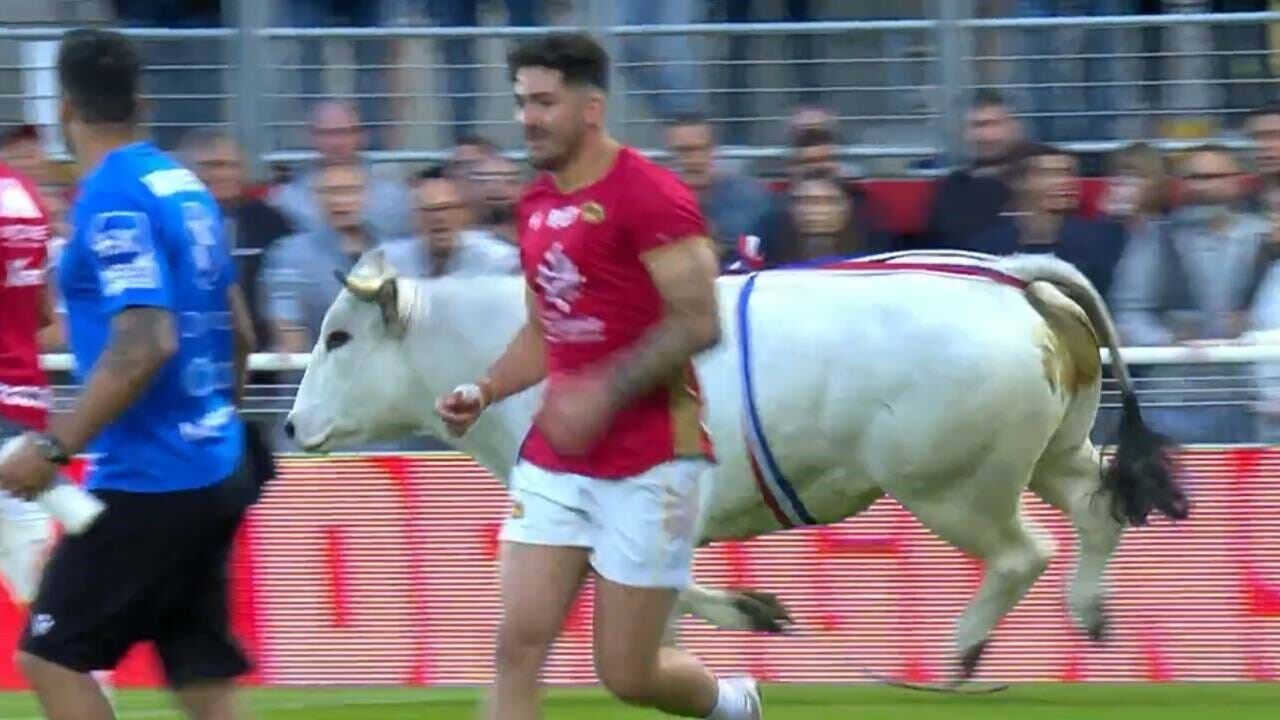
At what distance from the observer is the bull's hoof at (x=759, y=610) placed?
9.19 m

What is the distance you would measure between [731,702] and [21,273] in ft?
9.63

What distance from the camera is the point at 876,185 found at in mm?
11734

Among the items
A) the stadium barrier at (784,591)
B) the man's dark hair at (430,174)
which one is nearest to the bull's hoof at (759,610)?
the stadium barrier at (784,591)

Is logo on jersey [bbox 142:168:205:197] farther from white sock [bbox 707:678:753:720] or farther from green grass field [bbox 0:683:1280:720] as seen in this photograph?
green grass field [bbox 0:683:1280:720]

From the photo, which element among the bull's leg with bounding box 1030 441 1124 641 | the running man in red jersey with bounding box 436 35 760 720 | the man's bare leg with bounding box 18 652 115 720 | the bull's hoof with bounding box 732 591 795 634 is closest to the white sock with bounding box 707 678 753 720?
the running man in red jersey with bounding box 436 35 760 720

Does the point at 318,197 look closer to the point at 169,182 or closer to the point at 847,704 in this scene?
the point at 847,704

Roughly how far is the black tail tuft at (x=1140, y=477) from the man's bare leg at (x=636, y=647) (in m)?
3.26

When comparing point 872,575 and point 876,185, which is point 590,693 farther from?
point 876,185

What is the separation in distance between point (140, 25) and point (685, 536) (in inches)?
287

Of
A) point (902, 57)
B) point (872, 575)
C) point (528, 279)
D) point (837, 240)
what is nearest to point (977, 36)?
point (902, 57)

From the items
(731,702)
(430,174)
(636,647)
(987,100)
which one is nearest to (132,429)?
(636,647)

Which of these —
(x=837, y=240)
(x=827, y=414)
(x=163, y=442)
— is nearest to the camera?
(x=163, y=442)

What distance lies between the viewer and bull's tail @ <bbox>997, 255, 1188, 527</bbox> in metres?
9.37

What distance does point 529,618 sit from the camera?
6.23 m
